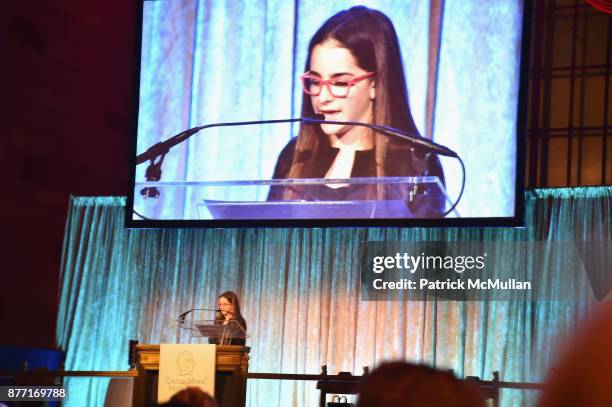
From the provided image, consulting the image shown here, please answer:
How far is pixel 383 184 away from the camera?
8086mm

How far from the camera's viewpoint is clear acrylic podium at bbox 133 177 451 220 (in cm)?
800

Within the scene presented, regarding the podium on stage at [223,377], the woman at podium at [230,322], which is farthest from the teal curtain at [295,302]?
the podium on stage at [223,377]

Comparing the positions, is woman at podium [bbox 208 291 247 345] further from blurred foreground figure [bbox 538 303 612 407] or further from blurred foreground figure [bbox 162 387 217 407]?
blurred foreground figure [bbox 538 303 612 407]

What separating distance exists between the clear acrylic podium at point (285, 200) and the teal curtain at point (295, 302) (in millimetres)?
A: 896

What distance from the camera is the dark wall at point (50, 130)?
898 centimetres

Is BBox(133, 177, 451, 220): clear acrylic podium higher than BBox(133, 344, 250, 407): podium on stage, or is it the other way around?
BBox(133, 177, 451, 220): clear acrylic podium

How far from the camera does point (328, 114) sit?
8406mm

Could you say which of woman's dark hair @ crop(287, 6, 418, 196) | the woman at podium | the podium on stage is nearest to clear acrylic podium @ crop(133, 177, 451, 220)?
woman's dark hair @ crop(287, 6, 418, 196)

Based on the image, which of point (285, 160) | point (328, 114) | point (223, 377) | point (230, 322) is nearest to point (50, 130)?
point (285, 160)

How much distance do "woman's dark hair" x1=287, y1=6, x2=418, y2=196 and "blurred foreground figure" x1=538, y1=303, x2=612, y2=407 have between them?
292 inches

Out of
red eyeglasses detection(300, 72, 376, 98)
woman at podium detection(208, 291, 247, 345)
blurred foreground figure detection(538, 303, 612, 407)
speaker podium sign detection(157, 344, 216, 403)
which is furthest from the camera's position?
red eyeglasses detection(300, 72, 376, 98)

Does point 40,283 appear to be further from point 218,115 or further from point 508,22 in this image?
point 508,22

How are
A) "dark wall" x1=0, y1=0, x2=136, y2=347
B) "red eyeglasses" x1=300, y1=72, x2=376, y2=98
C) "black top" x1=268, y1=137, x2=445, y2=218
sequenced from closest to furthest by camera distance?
"black top" x1=268, y1=137, x2=445, y2=218 < "red eyeglasses" x1=300, y1=72, x2=376, y2=98 < "dark wall" x1=0, y1=0, x2=136, y2=347

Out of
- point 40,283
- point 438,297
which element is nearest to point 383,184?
point 438,297
